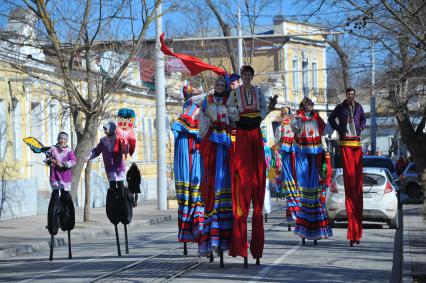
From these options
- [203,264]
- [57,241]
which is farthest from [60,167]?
[57,241]

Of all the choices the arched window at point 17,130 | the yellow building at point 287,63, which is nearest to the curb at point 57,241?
the arched window at point 17,130

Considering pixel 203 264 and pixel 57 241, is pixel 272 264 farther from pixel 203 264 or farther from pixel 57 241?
pixel 57 241

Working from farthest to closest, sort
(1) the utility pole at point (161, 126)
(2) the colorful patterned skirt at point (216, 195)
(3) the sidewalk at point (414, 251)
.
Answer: (1) the utility pole at point (161, 126), (2) the colorful patterned skirt at point (216, 195), (3) the sidewalk at point (414, 251)

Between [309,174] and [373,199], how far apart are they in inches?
222

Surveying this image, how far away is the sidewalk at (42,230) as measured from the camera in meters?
18.1

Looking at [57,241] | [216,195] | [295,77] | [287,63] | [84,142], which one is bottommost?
[57,241]

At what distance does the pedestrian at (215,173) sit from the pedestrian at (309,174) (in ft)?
11.2

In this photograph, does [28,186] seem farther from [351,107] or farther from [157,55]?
[351,107]

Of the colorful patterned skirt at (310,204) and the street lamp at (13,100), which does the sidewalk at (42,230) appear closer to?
the street lamp at (13,100)

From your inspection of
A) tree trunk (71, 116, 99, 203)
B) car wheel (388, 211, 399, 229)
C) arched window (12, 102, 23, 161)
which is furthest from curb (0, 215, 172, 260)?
car wheel (388, 211, 399, 229)

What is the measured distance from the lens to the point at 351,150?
16.1 m

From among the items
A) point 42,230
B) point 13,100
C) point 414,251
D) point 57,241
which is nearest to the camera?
point 414,251

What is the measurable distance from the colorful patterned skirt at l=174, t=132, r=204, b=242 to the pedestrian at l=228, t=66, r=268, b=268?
4.71 feet

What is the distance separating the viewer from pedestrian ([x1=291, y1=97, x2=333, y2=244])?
16.0 meters
